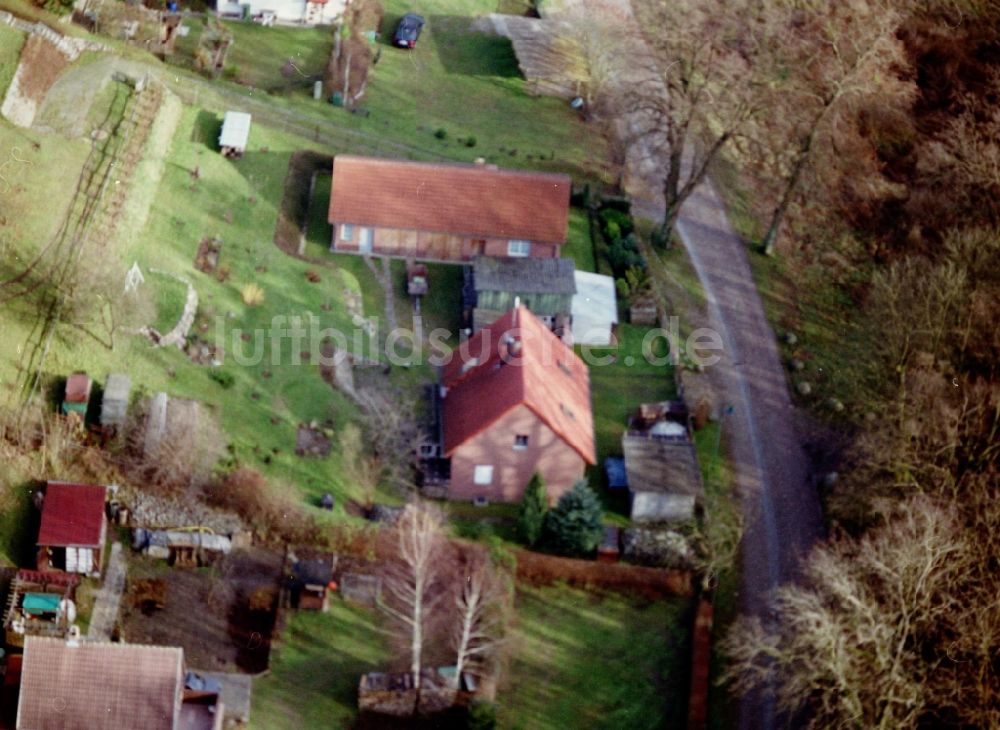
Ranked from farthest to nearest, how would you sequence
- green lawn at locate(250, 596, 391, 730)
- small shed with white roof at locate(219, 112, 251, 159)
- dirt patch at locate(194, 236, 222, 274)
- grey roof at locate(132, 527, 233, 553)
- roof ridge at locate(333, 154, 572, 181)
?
small shed with white roof at locate(219, 112, 251, 159)
roof ridge at locate(333, 154, 572, 181)
dirt patch at locate(194, 236, 222, 274)
grey roof at locate(132, 527, 233, 553)
green lawn at locate(250, 596, 391, 730)

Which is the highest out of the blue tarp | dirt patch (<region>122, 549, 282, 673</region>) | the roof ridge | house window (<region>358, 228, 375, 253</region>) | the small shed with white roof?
the small shed with white roof

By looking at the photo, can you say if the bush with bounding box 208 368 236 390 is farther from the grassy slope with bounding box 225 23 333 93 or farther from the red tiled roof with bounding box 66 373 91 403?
the grassy slope with bounding box 225 23 333 93

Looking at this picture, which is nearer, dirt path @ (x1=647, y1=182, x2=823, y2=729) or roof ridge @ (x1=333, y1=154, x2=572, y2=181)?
dirt path @ (x1=647, y1=182, x2=823, y2=729)

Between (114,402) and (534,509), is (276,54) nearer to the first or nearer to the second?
(114,402)

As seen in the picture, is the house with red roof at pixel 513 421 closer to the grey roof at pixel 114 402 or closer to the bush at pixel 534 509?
the bush at pixel 534 509

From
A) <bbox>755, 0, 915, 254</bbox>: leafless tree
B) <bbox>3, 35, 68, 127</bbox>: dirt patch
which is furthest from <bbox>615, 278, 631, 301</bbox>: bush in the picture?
<bbox>3, 35, 68, 127</bbox>: dirt patch

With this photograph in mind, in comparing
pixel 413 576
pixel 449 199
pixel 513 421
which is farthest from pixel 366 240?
pixel 413 576

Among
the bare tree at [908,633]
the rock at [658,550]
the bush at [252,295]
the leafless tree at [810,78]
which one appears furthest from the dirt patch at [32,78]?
the bare tree at [908,633]
